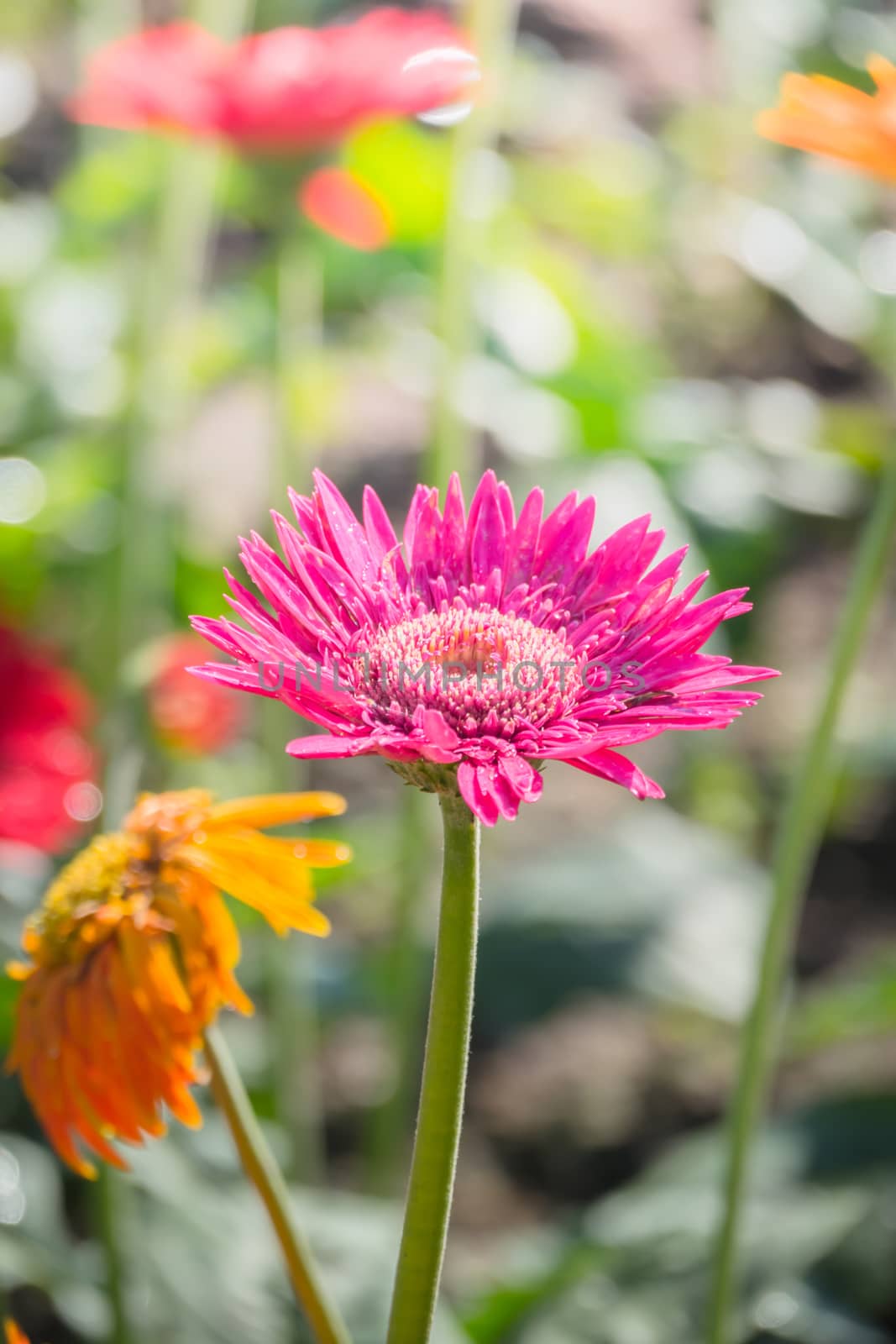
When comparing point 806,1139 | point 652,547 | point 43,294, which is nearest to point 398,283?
point 43,294

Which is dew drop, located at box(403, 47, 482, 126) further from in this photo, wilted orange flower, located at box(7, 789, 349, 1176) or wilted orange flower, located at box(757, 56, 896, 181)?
wilted orange flower, located at box(7, 789, 349, 1176)

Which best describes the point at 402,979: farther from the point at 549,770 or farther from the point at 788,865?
the point at 549,770

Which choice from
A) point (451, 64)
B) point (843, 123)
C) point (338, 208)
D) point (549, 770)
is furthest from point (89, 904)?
point (549, 770)

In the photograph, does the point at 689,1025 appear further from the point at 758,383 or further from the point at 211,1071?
the point at 758,383

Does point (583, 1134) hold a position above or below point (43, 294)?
below

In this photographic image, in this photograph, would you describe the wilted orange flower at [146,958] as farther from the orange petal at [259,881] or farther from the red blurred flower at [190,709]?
the red blurred flower at [190,709]

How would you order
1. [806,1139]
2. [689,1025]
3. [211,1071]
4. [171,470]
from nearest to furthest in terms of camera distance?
1. [211,1071]
2. [806,1139]
3. [689,1025]
4. [171,470]
